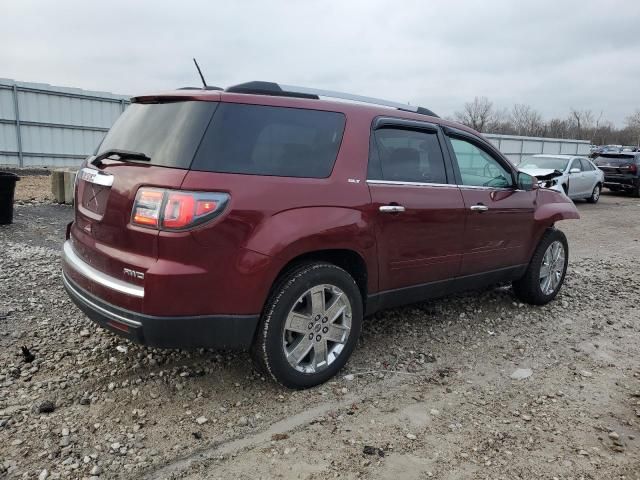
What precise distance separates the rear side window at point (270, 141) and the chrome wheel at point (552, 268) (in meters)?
3.03

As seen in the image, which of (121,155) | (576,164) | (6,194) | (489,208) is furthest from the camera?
(576,164)

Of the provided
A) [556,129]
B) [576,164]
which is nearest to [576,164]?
[576,164]

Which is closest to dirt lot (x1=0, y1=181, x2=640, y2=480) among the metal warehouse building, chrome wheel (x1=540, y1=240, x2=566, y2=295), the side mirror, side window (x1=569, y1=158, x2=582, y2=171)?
chrome wheel (x1=540, y1=240, x2=566, y2=295)

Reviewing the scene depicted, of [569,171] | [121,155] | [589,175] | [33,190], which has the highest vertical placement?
[121,155]

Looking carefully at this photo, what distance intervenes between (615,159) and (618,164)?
240 mm

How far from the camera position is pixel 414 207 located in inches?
146

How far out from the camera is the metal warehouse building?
17.0 metres

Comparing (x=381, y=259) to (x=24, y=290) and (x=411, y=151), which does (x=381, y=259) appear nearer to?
(x=411, y=151)

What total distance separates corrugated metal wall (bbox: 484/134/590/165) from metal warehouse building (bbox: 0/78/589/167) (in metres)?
17.7

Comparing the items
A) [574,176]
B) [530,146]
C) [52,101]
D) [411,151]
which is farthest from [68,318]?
[530,146]

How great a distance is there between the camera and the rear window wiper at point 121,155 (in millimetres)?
2980

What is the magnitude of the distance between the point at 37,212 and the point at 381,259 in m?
8.03

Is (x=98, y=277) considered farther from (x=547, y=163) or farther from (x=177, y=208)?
(x=547, y=163)

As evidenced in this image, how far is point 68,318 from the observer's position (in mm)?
4328
